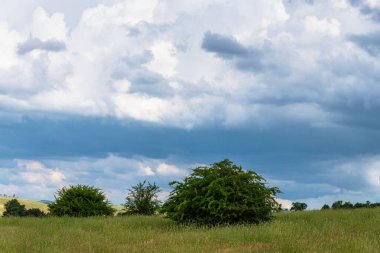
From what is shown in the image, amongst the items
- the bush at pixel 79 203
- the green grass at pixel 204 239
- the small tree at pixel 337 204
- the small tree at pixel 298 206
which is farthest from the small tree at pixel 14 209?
the small tree at pixel 337 204

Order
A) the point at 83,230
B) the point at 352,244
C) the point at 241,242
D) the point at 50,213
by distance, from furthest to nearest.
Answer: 1. the point at 50,213
2. the point at 83,230
3. the point at 241,242
4. the point at 352,244

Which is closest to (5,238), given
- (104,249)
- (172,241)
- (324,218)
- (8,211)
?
(104,249)

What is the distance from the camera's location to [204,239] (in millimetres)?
17500

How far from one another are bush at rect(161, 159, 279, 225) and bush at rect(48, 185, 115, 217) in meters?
9.17

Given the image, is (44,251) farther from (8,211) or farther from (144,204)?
(8,211)

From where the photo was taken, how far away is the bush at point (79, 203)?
106ft

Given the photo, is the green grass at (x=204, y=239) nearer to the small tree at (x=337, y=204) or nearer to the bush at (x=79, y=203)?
the bush at (x=79, y=203)

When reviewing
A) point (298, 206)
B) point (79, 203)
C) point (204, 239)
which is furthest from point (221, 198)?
point (298, 206)

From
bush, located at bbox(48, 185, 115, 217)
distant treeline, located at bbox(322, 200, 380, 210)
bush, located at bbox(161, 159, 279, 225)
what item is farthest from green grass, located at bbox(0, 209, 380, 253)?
distant treeline, located at bbox(322, 200, 380, 210)

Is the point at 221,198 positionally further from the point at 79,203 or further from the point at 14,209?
the point at 14,209

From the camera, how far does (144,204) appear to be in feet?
111

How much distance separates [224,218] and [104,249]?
315 inches

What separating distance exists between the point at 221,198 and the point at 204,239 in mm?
5795

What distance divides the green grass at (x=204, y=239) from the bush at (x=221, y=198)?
3.64 ft
